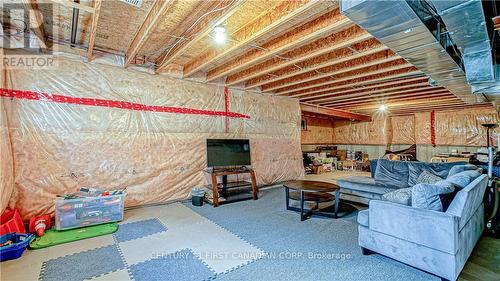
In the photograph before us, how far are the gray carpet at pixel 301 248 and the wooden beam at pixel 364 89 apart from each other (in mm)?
3022

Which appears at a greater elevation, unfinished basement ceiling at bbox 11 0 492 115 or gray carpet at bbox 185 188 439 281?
unfinished basement ceiling at bbox 11 0 492 115

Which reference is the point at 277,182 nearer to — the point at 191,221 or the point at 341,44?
the point at 191,221

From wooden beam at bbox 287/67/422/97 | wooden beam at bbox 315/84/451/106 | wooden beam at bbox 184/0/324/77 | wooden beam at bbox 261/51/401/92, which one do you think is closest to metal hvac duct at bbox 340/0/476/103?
wooden beam at bbox 184/0/324/77

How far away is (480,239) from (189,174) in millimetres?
4491

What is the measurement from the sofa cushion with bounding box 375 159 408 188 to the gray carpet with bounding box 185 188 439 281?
96 cm

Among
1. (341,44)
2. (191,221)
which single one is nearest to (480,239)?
(341,44)

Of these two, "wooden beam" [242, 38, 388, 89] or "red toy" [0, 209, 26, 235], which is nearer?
"red toy" [0, 209, 26, 235]

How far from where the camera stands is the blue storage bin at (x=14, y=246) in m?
2.27

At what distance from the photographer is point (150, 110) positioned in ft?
13.9

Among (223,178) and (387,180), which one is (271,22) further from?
(387,180)

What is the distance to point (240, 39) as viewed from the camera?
3051mm

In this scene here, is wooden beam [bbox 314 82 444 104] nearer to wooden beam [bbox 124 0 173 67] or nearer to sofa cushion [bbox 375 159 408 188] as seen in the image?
sofa cushion [bbox 375 159 408 188]

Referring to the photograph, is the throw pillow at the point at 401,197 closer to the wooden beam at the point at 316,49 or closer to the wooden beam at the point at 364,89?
the wooden beam at the point at 316,49

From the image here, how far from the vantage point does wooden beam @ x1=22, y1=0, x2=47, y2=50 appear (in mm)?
2448
